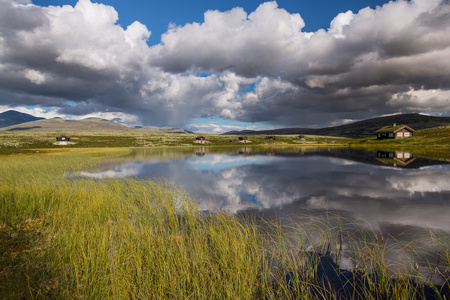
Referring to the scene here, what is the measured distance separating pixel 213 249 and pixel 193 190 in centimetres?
1407

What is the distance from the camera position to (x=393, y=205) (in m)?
16.8

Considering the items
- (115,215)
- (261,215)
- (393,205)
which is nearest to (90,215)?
(115,215)

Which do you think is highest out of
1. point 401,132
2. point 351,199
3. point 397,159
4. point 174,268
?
point 401,132

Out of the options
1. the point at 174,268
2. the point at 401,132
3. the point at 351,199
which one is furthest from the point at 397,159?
the point at 401,132

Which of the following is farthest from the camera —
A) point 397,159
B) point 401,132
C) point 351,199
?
point 401,132

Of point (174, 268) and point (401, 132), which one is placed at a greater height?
point (401, 132)

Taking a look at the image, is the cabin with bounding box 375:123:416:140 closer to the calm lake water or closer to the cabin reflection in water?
the cabin reflection in water

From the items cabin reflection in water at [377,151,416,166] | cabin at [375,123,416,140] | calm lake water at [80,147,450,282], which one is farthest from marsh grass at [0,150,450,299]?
cabin at [375,123,416,140]

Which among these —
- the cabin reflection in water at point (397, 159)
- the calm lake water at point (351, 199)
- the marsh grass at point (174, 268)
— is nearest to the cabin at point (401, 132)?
the cabin reflection in water at point (397, 159)

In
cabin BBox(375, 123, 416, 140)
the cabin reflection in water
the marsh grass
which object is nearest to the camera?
the marsh grass

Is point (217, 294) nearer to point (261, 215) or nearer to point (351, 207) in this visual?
point (261, 215)

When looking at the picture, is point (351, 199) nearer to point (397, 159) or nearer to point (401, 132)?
point (397, 159)

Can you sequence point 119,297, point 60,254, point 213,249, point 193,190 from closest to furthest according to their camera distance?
point 119,297, point 60,254, point 213,249, point 193,190

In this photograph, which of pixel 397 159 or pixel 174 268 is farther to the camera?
pixel 397 159
